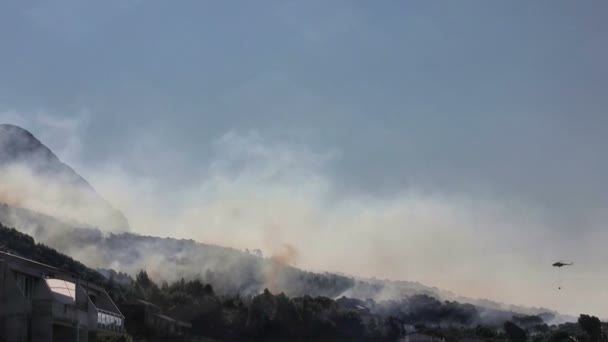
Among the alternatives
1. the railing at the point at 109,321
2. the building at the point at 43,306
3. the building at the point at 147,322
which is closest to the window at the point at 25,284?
the building at the point at 43,306

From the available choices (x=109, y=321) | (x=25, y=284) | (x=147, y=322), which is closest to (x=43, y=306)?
(x=25, y=284)

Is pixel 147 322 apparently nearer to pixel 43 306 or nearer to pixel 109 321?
pixel 109 321

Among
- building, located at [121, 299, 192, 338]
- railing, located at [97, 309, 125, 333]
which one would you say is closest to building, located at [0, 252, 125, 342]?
railing, located at [97, 309, 125, 333]

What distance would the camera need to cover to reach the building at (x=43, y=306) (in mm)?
92250

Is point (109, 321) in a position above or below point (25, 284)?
below

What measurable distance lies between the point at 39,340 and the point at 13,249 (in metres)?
90.8

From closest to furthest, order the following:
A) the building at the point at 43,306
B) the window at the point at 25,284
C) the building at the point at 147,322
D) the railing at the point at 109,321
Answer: the building at the point at 43,306 < the window at the point at 25,284 < the railing at the point at 109,321 < the building at the point at 147,322

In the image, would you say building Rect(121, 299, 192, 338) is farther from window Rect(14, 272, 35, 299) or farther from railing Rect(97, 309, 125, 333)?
window Rect(14, 272, 35, 299)

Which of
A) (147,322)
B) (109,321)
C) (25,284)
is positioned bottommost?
(109,321)

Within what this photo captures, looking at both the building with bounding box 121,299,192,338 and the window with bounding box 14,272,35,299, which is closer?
the window with bounding box 14,272,35,299

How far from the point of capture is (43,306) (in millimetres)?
94438

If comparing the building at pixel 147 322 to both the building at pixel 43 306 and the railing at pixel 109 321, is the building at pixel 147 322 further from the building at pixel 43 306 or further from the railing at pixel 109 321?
the building at pixel 43 306

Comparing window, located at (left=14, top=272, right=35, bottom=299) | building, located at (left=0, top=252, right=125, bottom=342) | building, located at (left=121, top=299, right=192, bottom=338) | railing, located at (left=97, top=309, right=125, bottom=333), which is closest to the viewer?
building, located at (left=0, top=252, right=125, bottom=342)

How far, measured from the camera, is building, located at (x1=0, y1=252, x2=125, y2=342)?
303 feet
